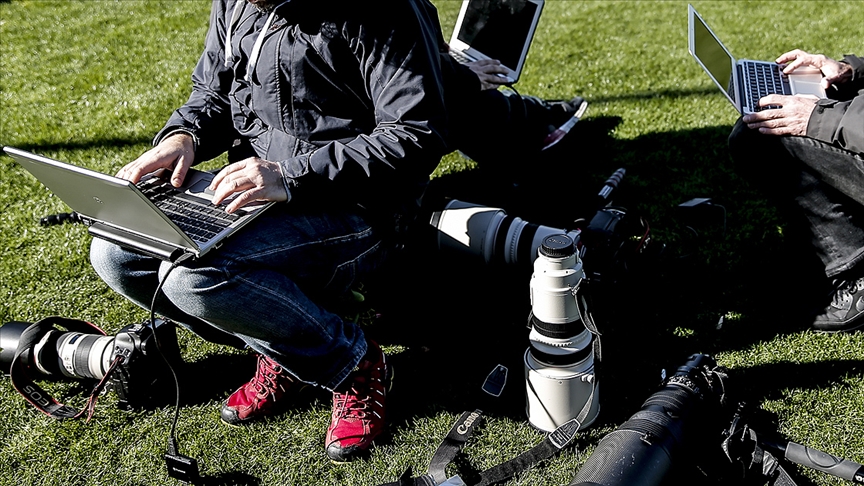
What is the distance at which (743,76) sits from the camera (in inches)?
125

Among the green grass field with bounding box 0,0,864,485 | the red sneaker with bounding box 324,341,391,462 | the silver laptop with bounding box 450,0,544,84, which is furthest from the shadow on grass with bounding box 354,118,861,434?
the silver laptop with bounding box 450,0,544,84

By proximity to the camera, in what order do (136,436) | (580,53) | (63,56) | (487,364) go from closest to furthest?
(136,436)
(487,364)
(580,53)
(63,56)

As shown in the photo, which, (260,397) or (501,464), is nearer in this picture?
(501,464)

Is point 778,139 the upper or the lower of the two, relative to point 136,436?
upper

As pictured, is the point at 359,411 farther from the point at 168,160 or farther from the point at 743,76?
the point at 743,76

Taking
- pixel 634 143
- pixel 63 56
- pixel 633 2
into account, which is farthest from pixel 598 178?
pixel 63 56

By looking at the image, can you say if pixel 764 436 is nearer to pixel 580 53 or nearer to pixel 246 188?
pixel 246 188

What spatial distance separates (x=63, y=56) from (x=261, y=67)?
417 centimetres

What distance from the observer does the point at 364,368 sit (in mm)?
2525

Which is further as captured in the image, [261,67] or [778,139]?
[778,139]

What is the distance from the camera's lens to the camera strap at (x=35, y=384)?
263cm

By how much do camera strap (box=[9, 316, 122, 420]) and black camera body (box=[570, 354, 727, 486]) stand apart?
1.67 metres


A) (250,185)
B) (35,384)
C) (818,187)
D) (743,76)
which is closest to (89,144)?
(35,384)

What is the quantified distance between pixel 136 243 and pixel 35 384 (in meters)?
0.89
